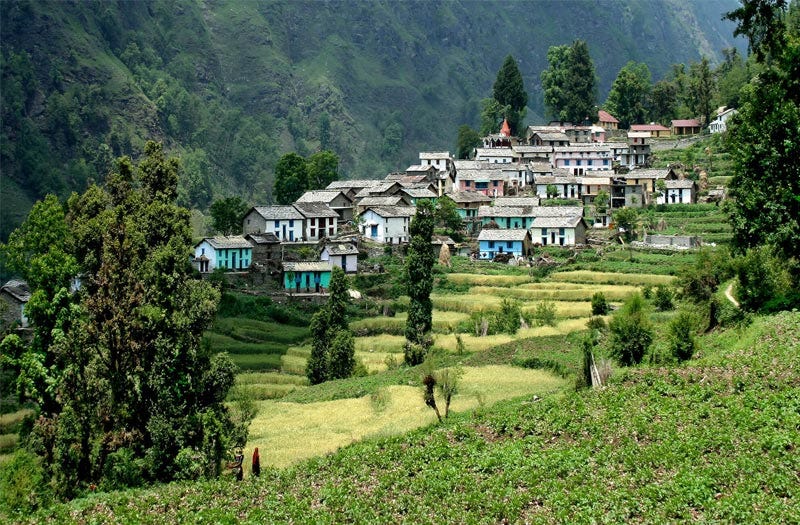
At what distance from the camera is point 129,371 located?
1324 inches

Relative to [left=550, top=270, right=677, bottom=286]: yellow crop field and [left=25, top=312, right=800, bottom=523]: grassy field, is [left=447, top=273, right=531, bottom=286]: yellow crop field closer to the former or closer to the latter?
[left=550, top=270, right=677, bottom=286]: yellow crop field

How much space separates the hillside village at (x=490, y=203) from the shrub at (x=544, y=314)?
16519mm

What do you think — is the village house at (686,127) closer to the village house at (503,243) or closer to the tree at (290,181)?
the village house at (503,243)

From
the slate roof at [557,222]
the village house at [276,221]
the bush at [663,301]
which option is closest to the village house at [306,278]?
the village house at [276,221]

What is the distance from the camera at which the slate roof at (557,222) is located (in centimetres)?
7969

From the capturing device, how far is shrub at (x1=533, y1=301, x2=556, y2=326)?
57938 mm

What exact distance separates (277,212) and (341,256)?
8.58 m

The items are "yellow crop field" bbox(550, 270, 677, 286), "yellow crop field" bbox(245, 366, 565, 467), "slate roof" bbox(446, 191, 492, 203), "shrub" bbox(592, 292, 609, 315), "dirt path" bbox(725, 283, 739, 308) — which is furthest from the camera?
"slate roof" bbox(446, 191, 492, 203)

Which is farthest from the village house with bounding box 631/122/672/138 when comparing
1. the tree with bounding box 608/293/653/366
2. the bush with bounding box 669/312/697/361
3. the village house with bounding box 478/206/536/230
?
the bush with bounding box 669/312/697/361

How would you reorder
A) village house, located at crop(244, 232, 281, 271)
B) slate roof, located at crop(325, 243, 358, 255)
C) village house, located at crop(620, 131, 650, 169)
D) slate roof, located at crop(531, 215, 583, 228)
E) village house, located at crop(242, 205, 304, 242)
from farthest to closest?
village house, located at crop(620, 131, 650, 169)
slate roof, located at crop(531, 215, 583, 228)
village house, located at crop(242, 205, 304, 242)
village house, located at crop(244, 232, 281, 271)
slate roof, located at crop(325, 243, 358, 255)

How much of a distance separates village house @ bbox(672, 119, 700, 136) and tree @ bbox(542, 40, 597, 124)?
818 cm

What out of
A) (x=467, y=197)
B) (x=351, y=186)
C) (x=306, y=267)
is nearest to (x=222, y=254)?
(x=306, y=267)

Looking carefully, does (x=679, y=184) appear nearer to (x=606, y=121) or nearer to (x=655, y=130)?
(x=655, y=130)

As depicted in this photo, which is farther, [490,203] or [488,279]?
[490,203]
